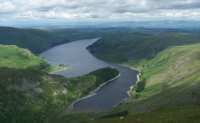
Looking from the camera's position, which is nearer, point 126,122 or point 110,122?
point 126,122

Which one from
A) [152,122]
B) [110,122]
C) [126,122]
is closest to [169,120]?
Answer: [152,122]

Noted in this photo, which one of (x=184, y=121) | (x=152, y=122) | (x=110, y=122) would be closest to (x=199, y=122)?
(x=184, y=121)

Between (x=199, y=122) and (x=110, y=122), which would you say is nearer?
(x=199, y=122)

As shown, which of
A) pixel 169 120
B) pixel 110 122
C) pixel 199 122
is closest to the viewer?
pixel 199 122

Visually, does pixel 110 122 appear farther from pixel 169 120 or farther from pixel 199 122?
pixel 199 122

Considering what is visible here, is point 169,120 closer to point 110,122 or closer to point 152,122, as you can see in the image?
point 152,122

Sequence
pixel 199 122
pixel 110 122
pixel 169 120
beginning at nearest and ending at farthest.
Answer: pixel 199 122 → pixel 169 120 → pixel 110 122

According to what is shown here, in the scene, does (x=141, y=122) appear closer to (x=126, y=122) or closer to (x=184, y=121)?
(x=126, y=122)
